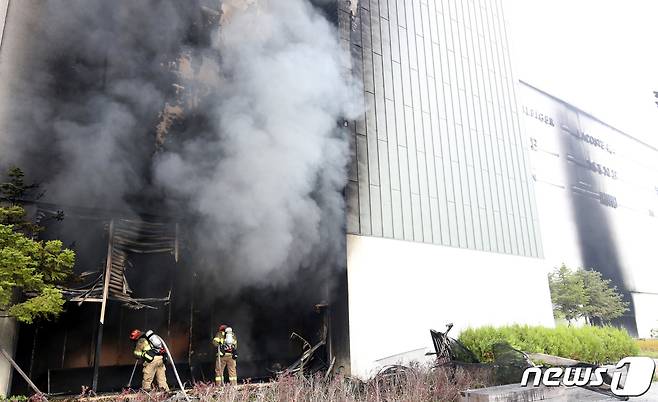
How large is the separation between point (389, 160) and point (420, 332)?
343 cm

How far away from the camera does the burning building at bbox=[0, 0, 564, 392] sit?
6.37 meters

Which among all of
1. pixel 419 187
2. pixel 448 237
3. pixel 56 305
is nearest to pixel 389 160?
pixel 419 187

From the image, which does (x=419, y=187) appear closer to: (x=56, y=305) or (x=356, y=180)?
(x=356, y=180)

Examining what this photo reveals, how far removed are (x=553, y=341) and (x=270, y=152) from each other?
6120mm

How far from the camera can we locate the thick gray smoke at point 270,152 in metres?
7.30

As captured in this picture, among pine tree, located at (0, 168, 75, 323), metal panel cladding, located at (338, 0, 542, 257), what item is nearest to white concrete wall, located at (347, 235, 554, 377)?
metal panel cladding, located at (338, 0, 542, 257)

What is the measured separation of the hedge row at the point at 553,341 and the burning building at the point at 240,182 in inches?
41.2

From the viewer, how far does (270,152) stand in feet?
24.7

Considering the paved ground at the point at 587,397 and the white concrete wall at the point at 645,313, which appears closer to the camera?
the paved ground at the point at 587,397

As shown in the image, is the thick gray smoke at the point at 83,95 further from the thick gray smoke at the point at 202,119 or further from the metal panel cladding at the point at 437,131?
the metal panel cladding at the point at 437,131

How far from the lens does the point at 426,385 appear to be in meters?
5.09

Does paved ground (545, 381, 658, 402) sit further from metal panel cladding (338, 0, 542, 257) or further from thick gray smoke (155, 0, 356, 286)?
thick gray smoke (155, 0, 356, 286)
